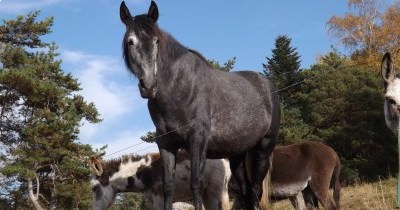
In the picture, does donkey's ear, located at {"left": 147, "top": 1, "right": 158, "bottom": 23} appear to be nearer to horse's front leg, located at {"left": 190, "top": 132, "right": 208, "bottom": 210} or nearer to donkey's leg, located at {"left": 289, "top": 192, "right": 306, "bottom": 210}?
horse's front leg, located at {"left": 190, "top": 132, "right": 208, "bottom": 210}

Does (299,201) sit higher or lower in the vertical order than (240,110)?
lower

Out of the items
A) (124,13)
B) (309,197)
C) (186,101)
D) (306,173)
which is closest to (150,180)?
(306,173)

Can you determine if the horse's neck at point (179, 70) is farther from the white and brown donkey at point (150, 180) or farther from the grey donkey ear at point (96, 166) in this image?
the grey donkey ear at point (96, 166)

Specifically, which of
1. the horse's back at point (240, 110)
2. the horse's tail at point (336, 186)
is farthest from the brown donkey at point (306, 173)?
the horse's back at point (240, 110)

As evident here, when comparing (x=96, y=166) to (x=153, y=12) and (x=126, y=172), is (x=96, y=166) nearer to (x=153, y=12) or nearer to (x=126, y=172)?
(x=126, y=172)

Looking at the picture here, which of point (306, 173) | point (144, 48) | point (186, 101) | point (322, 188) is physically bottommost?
point (322, 188)

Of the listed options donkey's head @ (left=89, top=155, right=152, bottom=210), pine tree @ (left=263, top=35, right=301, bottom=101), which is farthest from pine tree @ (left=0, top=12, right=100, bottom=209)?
pine tree @ (left=263, top=35, right=301, bottom=101)

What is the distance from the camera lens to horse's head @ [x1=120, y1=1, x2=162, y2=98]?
483 cm

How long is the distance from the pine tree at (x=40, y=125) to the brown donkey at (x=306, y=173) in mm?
11805

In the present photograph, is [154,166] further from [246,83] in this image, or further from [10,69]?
[10,69]

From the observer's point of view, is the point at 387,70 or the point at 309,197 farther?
the point at 309,197

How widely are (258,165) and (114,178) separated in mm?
6224

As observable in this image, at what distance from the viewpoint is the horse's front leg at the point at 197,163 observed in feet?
16.2

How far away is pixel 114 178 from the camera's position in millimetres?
12039
